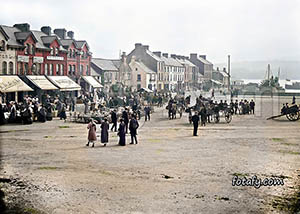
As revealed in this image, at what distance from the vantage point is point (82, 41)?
39.4m

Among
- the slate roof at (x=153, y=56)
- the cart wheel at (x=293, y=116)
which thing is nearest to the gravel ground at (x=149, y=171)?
the cart wheel at (x=293, y=116)

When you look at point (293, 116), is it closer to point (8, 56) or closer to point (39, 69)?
point (39, 69)

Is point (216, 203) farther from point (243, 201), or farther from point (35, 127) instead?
point (35, 127)

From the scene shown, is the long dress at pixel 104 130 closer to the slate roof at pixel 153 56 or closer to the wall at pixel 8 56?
the wall at pixel 8 56

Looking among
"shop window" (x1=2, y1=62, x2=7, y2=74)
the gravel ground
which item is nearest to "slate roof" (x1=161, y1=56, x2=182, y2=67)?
"shop window" (x1=2, y1=62, x2=7, y2=74)

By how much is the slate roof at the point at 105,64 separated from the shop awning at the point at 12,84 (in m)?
12.7

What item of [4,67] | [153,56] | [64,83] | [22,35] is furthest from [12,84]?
[153,56]

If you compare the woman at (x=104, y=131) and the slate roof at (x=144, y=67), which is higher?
the slate roof at (x=144, y=67)

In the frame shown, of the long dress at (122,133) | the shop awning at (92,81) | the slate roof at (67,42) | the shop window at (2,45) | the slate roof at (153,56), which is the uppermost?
the slate roof at (67,42)

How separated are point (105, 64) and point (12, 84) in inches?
586

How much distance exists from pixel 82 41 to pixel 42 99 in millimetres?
10692

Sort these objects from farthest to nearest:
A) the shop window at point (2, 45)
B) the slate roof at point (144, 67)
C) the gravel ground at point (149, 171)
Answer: the slate roof at point (144, 67)
the shop window at point (2, 45)
the gravel ground at point (149, 171)

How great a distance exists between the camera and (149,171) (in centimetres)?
1098

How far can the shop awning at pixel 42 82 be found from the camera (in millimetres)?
30203
